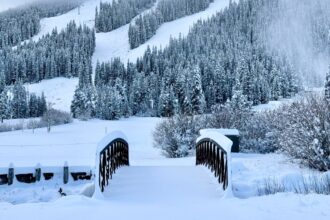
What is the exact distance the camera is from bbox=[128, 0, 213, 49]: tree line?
6216 inches

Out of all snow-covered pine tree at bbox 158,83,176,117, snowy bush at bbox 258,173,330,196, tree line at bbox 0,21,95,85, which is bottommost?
snowy bush at bbox 258,173,330,196

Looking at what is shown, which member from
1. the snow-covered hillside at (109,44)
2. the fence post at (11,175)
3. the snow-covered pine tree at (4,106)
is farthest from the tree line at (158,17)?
the fence post at (11,175)

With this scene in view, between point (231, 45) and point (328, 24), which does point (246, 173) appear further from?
point (328, 24)

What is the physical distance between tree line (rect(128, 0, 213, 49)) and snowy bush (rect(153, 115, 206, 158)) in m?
127

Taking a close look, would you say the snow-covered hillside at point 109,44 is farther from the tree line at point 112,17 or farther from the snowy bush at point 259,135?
the snowy bush at point 259,135

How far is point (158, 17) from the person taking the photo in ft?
585

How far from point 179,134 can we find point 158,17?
15520 centimetres

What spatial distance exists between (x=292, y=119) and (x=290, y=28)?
155m

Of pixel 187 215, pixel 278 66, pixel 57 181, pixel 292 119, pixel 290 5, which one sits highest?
pixel 290 5

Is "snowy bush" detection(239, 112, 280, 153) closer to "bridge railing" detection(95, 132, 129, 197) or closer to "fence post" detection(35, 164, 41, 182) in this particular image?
"bridge railing" detection(95, 132, 129, 197)

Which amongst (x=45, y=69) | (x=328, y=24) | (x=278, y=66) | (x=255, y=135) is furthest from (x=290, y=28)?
(x=255, y=135)

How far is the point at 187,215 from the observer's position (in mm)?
6270

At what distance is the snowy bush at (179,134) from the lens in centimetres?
2959

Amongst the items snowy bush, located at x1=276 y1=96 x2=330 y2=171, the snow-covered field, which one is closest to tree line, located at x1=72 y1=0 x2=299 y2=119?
snowy bush, located at x1=276 y1=96 x2=330 y2=171
